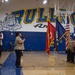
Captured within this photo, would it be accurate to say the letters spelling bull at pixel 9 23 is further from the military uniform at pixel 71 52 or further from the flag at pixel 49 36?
the flag at pixel 49 36

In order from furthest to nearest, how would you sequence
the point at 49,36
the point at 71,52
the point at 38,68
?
the point at 71,52, the point at 49,36, the point at 38,68

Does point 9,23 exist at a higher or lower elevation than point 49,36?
higher

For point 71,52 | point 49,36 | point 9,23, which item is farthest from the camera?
point 9,23

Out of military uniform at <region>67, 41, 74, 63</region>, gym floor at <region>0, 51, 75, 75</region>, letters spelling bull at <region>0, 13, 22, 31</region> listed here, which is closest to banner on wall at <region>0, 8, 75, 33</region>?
letters spelling bull at <region>0, 13, 22, 31</region>

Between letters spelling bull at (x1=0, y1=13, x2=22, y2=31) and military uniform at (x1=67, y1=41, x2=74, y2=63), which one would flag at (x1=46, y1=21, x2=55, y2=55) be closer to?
military uniform at (x1=67, y1=41, x2=74, y2=63)

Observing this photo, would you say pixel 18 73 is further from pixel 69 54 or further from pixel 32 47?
pixel 32 47

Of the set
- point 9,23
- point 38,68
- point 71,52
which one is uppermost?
point 9,23

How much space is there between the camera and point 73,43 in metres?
11.4

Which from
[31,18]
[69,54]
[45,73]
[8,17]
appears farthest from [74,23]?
[45,73]

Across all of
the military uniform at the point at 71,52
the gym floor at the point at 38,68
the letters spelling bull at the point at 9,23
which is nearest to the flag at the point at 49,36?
the gym floor at the point at 38,68

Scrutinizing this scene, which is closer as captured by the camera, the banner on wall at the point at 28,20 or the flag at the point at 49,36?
the flag at the point at 49,36

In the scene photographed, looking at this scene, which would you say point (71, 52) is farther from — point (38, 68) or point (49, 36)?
point (38, 68)

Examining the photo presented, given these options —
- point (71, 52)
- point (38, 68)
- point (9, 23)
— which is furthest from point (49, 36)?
point (9, 23)

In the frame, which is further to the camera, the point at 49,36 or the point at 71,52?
the point at 71,52
